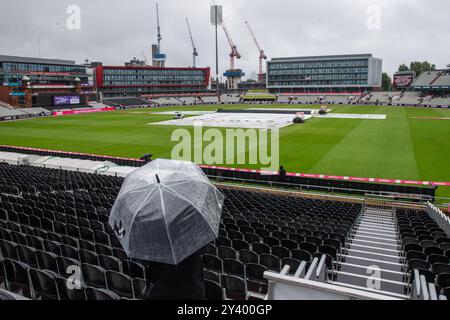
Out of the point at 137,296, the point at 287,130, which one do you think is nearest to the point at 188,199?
the point at 137,296

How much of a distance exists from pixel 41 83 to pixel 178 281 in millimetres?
111320

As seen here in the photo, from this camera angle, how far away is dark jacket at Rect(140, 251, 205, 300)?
353 centimetres

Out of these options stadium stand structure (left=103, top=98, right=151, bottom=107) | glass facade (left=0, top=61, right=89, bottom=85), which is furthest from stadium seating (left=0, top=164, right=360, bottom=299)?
stadium stand structure (left=103, top=98, right=151, bottom=107)

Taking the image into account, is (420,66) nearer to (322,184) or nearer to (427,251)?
(322,184)

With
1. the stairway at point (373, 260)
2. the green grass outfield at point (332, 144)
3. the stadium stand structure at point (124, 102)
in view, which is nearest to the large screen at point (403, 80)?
the green grass outfield at point (332, 144)

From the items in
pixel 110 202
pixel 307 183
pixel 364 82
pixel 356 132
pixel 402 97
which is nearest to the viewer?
pixel 110 202

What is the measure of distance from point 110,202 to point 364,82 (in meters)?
147

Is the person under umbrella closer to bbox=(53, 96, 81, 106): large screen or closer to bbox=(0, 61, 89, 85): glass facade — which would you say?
bbox=(53, 96, 81, 106): large screen

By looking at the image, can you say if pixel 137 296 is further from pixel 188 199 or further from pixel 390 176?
pixel 390 176

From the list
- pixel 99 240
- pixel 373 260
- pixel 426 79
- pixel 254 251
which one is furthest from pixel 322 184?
pixel 426 79

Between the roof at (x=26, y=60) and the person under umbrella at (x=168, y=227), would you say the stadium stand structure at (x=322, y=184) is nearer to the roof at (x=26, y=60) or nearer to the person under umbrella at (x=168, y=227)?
the person under umbrella at (x=168, y=227)

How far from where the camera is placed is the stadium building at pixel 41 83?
89.3m

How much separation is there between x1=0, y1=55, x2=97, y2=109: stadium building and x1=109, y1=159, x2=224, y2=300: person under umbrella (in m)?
99.3
